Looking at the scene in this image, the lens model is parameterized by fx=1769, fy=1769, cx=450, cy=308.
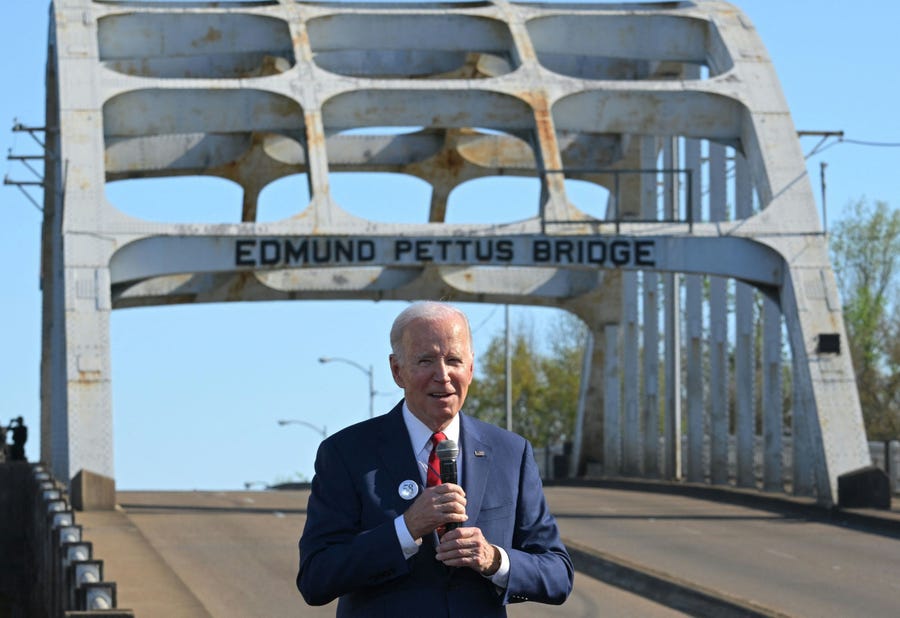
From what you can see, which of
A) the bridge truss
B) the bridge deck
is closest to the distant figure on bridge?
the bridge truss

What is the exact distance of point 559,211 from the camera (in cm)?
3356

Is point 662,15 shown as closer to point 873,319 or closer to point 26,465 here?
point 26,465

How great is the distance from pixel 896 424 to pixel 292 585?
47167 mm

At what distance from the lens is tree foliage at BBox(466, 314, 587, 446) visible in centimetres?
9500

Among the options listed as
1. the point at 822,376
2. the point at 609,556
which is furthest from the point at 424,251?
the point at 609,556

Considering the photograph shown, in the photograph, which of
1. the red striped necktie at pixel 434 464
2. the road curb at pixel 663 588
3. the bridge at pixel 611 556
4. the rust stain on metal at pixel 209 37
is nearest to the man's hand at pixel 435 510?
the red striped necktie at pixel 434 464

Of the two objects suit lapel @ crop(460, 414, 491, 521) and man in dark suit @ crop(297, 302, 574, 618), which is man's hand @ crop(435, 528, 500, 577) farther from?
suit lapel @ crop(460, 414, 491, 521)

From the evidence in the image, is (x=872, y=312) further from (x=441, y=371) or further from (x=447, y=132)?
(x=441, y=371)

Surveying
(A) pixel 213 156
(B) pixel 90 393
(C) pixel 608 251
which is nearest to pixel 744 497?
(C) pixel 608 251

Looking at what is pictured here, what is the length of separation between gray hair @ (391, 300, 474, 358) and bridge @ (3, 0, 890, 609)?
25058 mm

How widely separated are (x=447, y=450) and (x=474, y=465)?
270 millimetres

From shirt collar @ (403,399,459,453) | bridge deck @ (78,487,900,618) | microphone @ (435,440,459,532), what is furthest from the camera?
bridge deck @ (78,487,900,618)

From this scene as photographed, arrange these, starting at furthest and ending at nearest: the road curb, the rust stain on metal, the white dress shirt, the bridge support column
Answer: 1. the rust stain on metal
2. the bridge support column
3. the road curb
4. the white dress shirt

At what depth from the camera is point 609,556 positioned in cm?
2105
